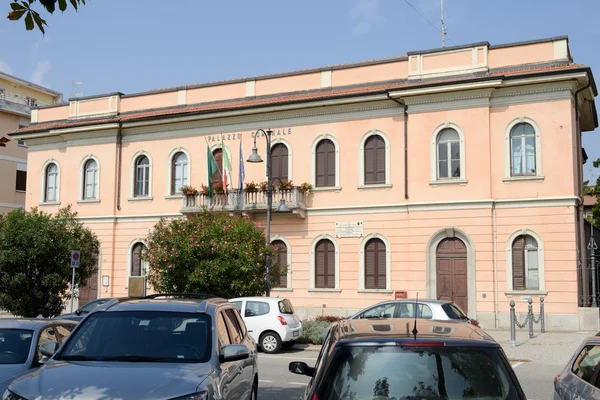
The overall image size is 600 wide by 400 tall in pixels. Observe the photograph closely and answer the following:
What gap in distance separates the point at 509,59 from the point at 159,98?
1702 centimetres

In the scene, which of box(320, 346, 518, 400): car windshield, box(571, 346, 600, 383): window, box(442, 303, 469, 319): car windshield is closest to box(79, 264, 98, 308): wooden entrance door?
box(442, 303, 469, 319): car windshield

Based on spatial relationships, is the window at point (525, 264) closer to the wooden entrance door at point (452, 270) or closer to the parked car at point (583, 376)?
the wooden entrance door at point (452, 270)

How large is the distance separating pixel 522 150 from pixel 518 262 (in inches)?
171

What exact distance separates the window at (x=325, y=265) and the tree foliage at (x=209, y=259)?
241 inches

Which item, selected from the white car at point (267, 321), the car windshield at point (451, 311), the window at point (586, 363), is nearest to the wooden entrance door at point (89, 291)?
the white car at point (267, 321)

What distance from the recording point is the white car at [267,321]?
17.9 m

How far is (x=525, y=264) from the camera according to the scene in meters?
24.4

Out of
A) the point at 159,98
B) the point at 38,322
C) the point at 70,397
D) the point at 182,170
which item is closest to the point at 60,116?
the point at 159,98

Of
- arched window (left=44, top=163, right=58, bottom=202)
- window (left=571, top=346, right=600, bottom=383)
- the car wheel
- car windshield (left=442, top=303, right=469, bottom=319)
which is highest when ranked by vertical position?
arched window (left=44, top=163, right=58, bottom=202)

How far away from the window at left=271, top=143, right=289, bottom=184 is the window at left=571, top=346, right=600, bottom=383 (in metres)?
23.4

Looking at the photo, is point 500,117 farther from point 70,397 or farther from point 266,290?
point 70,397

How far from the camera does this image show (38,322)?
8.33m

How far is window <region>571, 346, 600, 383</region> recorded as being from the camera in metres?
5.72

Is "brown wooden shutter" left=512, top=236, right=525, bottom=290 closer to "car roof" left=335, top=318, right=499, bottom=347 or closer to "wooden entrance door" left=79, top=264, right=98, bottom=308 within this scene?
"car roof" left=335, top=318, right=499, bottom=347
